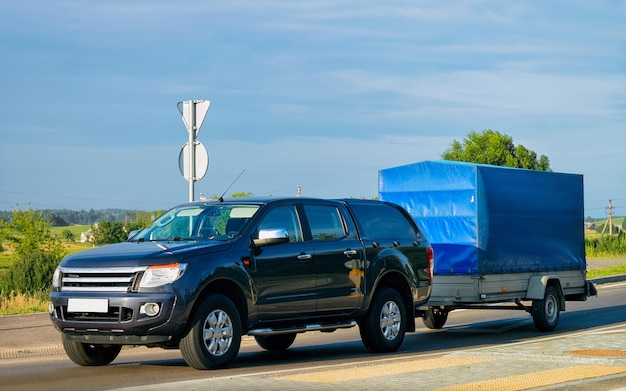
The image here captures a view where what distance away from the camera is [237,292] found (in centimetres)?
1134

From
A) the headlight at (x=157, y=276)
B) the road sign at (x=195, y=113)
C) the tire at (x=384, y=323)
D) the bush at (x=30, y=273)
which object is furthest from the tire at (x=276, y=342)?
the bush at (x=30, y=273)

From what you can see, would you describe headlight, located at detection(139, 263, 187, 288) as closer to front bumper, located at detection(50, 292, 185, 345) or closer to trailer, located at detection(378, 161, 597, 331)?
front bumper, located at detection(50, 292, 185, 345)

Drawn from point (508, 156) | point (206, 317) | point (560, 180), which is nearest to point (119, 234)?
point (508, 156)

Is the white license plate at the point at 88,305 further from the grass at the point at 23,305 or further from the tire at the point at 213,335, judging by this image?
the grass at the point at 23,305

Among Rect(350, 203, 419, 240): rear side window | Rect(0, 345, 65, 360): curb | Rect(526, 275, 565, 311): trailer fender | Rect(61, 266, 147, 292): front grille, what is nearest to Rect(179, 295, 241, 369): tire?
Rect(61, 266, 147, 292): front grille

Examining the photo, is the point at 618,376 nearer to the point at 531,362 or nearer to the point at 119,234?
the point at 531,362

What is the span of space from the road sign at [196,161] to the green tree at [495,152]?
3063 inches

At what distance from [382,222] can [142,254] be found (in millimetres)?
4183

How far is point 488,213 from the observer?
16.0 metres

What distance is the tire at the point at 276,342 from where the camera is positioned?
13859 millimetres

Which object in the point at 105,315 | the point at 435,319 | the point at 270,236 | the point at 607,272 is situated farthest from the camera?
the point at 607,272

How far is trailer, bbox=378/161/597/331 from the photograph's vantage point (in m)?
15.8

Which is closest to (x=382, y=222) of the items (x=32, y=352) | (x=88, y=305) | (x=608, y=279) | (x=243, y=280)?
(x=243, y=280)

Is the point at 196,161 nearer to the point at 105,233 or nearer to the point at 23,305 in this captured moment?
the point at 23,305
